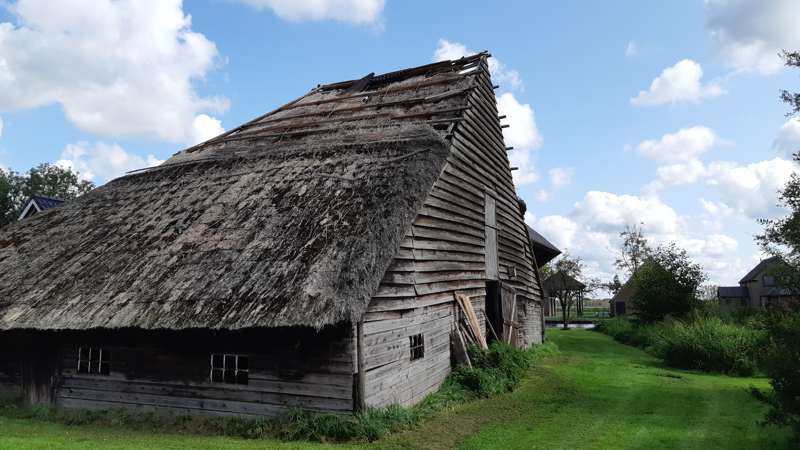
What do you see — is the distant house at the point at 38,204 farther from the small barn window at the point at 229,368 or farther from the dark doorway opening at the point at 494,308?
the dark doorway opening at the point at 494,308

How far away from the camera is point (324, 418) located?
338 inches

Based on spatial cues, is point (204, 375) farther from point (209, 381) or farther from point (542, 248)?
point (542, 248)

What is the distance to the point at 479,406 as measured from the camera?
36.4 ft

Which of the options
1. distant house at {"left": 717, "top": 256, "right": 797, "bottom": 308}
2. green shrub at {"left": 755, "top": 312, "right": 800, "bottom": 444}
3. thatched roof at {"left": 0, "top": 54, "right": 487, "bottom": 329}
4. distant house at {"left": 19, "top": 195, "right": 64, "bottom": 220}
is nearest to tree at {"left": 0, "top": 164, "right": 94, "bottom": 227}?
distant house at {"left": 19, "top": 195, "right": 64, "bottom": 220}

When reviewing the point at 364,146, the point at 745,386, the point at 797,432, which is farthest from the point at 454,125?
the point at 745,386

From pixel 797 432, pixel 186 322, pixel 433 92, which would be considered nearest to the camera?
pixel 797 432

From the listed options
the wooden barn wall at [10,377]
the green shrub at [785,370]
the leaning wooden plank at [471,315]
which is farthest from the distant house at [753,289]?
the wooden barn wall at [10,377]

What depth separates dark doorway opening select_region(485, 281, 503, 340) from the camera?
53.7ft

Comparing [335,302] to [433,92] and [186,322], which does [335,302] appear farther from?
[433,92]

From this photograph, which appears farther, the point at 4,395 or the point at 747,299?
the point at 747,299

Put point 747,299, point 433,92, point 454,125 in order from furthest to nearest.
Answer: point 747,299, point 433,92, point 454,125

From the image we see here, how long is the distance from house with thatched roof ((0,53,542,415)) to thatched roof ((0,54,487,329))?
0.05 m

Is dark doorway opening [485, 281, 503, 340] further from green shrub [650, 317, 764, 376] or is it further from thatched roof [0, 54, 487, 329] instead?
green shrub [650, 317, 764, 376]

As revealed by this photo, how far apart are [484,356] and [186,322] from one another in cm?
775
